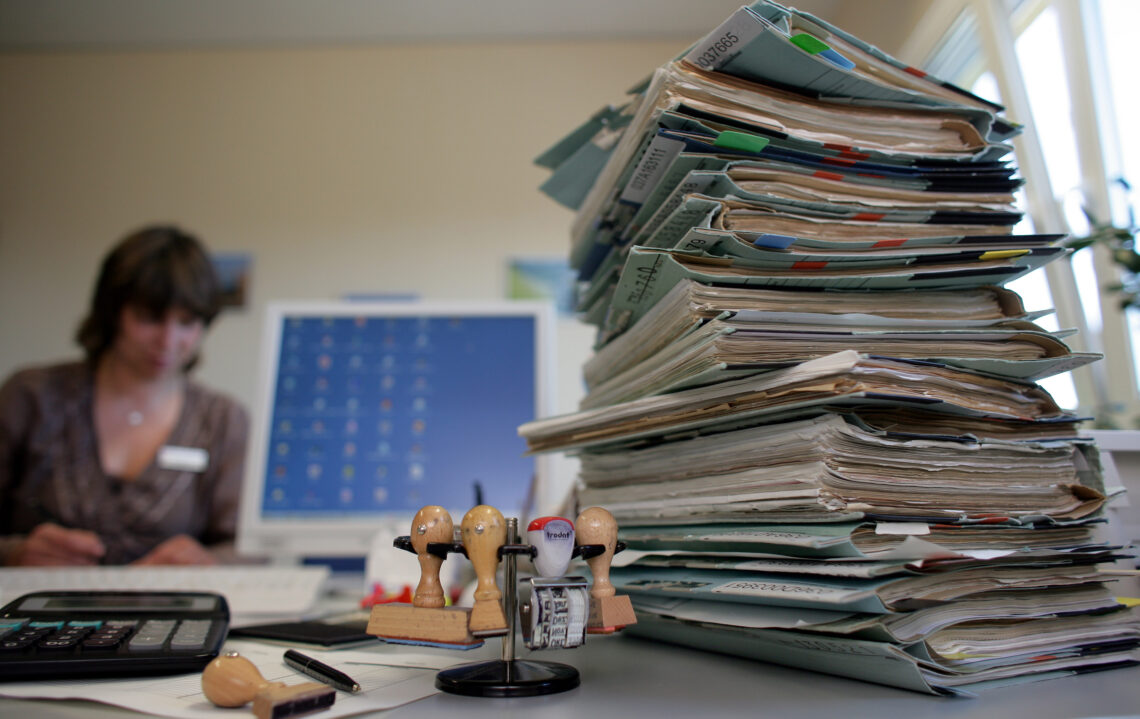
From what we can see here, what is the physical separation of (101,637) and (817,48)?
63cm

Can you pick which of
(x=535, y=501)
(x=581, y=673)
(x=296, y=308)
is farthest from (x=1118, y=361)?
(x=296, y=308)

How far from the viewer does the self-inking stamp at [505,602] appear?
1.18ft

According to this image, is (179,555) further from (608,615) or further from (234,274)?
(234,274)

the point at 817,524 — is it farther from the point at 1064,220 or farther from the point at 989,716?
the point at 1064,220

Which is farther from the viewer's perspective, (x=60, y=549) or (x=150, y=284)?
(x=150, y=284)

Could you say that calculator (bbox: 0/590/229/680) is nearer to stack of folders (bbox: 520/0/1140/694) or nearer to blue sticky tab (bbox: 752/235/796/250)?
stack of folders (bbox: 520/0/1140/694)

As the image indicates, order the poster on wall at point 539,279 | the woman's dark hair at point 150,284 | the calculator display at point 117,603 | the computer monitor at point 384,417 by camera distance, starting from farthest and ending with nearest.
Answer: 1. the poster on wall at point 539,279
2. the woman's dark hair at point 150,284
3. the computer monitor at point 384,417
4. the calculator display at point 117,603

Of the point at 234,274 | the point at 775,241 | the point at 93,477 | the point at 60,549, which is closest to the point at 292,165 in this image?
the point at 234,274

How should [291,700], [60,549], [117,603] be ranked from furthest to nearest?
[60,549]
[117,603]
[291,700]

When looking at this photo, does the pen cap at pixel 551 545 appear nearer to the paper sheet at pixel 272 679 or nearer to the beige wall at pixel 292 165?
the paper sheet at pixel 272 679

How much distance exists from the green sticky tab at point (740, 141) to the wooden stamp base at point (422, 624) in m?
0.34

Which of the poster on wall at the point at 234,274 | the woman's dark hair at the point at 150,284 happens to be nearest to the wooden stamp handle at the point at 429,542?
the woman's dark hair at the point at 150,284

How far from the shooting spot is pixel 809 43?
47 centimetres

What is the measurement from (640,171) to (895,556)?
32 centimetres
